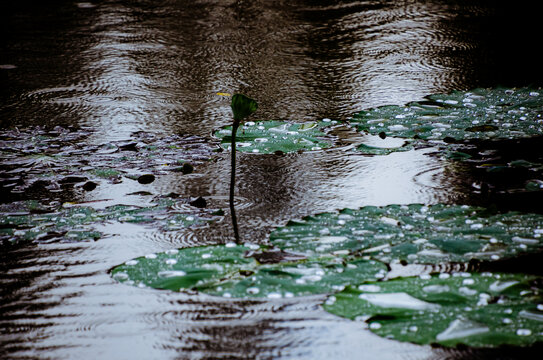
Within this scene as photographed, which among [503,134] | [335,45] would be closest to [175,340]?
[503,134]

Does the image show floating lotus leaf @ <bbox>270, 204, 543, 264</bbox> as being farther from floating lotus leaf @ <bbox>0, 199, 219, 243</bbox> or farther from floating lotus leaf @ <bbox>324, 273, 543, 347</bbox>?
floating lotus leaf @ <bbox>0, 199, 219, 243</bbox>

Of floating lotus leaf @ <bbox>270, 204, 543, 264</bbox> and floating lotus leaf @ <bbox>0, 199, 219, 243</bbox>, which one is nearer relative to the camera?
floating lotus leaf @ <bbox>270, 204, 543, 264</bbox>

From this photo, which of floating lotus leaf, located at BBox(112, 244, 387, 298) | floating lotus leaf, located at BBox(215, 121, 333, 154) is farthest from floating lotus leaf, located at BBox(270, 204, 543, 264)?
floating lotus leaf, located at BBox(215, 121, 333, 154)

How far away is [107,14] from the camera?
214 inches

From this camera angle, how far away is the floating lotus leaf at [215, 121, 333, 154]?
2523mm

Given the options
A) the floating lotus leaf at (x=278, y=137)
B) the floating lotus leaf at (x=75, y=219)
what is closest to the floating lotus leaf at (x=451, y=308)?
the floating lotus leaf at (x=75, y=219)

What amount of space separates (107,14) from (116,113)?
104 inches

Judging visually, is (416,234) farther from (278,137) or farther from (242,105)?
(278,137)

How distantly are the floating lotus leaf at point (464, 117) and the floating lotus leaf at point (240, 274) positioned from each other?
1.16 metres

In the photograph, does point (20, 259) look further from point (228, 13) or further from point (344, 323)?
point (228, 13)

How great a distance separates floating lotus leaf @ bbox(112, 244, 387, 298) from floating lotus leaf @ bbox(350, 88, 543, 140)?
1.16 meters

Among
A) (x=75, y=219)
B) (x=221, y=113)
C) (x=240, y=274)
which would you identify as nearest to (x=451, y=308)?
(x=240, y=274)

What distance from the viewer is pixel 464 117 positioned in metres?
2.68

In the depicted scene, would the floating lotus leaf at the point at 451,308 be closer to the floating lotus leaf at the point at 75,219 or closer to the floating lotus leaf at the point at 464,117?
the floating lotus leaf at the point at 75,219
